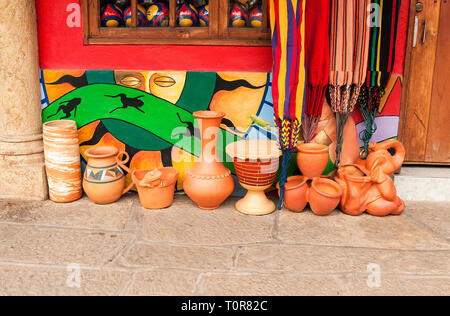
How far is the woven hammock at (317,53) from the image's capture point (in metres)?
3.12

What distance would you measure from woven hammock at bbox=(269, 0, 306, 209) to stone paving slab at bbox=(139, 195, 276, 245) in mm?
398

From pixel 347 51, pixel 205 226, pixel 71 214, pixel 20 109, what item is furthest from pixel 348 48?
pixel 20 109

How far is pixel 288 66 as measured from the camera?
3.10 metres

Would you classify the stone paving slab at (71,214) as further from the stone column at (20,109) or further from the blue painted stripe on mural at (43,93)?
the blue painted stripe on mural at (43,93)

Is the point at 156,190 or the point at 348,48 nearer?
the point at 348,48

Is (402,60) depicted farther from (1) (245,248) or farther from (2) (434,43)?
(1) (245,248)

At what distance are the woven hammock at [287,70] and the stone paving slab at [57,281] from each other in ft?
4.85

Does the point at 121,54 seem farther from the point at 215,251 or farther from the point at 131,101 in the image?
the point at 215,251

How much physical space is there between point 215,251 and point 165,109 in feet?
4.45

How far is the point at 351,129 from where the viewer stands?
3.39m

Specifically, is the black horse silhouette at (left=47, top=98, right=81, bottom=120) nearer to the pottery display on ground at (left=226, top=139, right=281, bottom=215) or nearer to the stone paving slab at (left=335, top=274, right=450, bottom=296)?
the pottery display on ground at (left=226, top=139, right=281, bottom=215)

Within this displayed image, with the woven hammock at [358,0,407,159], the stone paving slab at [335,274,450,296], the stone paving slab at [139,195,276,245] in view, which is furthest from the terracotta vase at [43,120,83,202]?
the woven hammock at [358,0,407,159]

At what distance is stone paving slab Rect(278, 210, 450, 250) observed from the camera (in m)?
2.78

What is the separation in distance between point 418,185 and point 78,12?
312cm
